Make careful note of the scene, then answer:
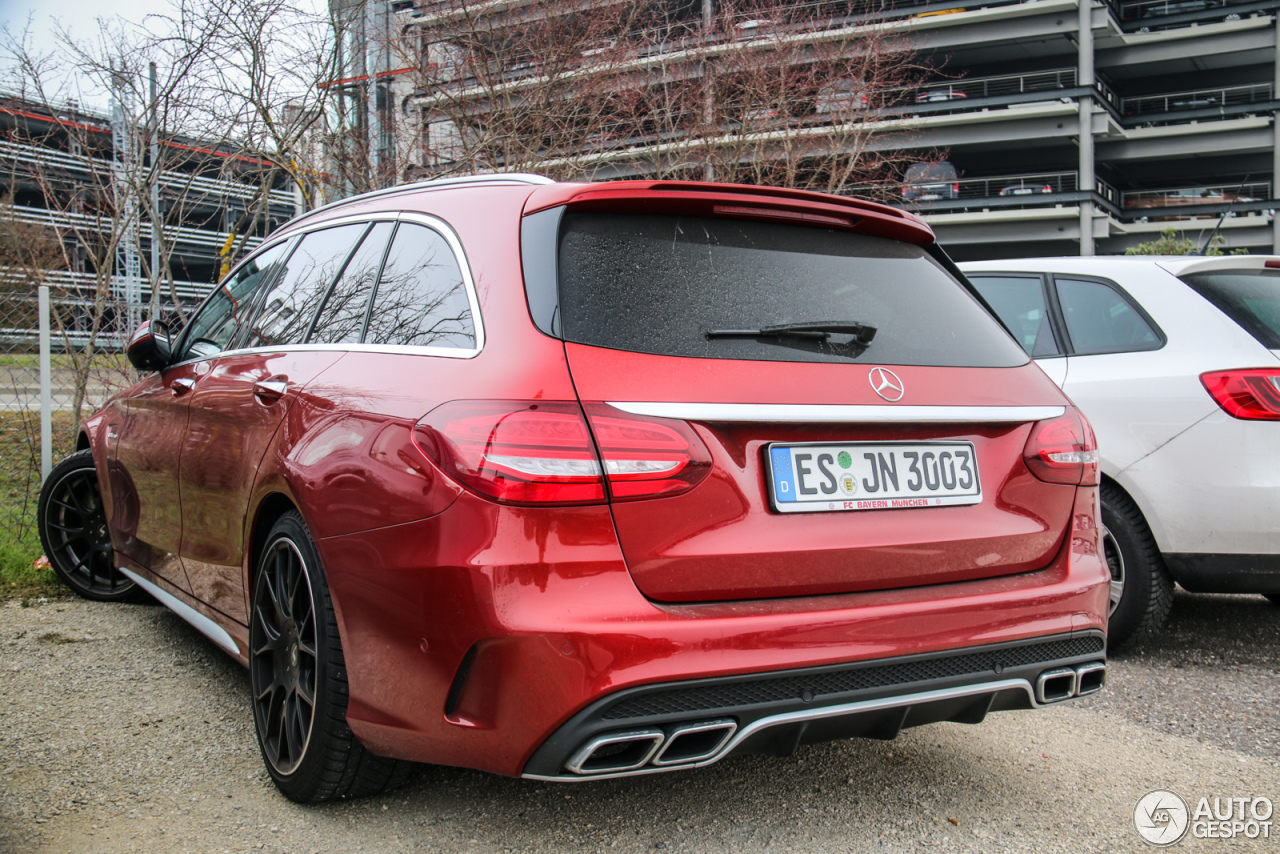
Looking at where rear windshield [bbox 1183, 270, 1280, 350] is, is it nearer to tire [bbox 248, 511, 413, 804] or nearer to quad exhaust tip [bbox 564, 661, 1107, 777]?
quad exhaust tip [bbox 564, 661, 1107, 777]

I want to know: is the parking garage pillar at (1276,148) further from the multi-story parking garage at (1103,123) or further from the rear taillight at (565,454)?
the rear taillight at (565,454)

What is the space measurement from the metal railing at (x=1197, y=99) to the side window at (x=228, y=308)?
49.3m

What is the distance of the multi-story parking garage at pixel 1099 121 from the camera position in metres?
40.0

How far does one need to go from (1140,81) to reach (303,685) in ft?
173

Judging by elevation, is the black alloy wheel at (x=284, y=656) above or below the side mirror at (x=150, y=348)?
below

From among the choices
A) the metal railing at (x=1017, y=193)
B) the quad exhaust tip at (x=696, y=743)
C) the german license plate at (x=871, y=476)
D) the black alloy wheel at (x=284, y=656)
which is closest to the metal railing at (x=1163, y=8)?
the metal railing at (x=1017, y=193)

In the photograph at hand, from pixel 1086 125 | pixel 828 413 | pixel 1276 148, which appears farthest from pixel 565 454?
pixel 1276 148

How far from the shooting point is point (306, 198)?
32.2 feet

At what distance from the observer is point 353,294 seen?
2949mm

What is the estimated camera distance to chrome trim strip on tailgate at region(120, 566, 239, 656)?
10.7 feet

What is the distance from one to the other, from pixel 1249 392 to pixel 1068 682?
6.67 feet

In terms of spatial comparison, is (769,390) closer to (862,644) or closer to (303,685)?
(862,644)

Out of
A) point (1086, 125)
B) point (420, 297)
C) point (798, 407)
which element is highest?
point (1086, 125)

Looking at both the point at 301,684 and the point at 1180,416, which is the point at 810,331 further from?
the point at 1180,416
